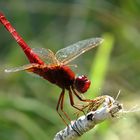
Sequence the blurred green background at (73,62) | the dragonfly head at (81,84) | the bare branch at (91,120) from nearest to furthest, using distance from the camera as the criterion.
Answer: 1. the bare branch at (91,120)
2. the dragonfly head at (81,84)
3. the blurred green background at (73,62)

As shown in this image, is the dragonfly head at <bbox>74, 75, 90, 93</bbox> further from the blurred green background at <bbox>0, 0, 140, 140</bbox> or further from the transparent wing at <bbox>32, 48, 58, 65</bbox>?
the blurred green background at <bbox>0, 0, 140, 140</bbox>

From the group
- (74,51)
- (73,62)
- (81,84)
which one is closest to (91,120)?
(81,84)

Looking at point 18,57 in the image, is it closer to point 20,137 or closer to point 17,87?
point 17,87

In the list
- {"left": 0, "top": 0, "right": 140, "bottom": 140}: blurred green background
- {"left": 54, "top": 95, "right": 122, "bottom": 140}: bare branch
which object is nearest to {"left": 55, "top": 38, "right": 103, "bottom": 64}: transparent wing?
{"left": 54, "top": 95, "right": 122, "bottom": 140}: bare branch

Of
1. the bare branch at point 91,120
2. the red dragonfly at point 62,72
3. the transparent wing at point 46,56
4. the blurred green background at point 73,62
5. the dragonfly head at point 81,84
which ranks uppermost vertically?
the blurred green background at point 73,62

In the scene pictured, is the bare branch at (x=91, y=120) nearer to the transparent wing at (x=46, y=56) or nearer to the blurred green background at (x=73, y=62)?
the transparent wing at (x=46, y=56)

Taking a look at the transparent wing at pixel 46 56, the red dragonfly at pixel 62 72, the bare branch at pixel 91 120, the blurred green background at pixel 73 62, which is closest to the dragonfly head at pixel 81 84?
the red dragonfly at pixel 62 72

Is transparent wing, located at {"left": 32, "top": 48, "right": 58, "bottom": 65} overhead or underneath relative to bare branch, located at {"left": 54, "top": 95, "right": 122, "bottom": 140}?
overhead

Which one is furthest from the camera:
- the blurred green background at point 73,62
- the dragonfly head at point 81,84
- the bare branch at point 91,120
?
the blurred green background at point 73,62

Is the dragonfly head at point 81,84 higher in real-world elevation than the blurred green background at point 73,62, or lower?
lower
